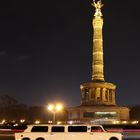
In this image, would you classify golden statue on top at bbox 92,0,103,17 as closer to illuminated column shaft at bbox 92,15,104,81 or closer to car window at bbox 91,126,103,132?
illuminated column shaft at bbox 92,15,104,81

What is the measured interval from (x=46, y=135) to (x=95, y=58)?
7004 cm

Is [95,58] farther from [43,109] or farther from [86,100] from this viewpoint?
[43,109]

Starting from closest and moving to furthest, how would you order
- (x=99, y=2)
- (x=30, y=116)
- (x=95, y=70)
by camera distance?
(x=95, y=70), (x=99, y=2), (x=30, y=116)

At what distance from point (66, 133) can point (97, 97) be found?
67.9m

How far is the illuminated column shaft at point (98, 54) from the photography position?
9456cm

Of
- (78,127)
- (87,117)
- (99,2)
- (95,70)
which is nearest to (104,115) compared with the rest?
(87,117)

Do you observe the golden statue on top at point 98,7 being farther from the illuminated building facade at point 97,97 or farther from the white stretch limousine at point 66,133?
the white stretch limousine at point 66,133

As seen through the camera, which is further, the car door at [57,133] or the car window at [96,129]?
the car window at [96,129]

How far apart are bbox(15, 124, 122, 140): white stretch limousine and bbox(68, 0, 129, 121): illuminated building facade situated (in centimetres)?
6101

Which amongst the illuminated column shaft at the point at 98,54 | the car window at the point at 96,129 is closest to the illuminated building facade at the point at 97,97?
the illuminated column shaft at the point at 98,54

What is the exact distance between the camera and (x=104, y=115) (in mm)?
88875

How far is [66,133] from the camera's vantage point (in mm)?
26172

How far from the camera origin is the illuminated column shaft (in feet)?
310

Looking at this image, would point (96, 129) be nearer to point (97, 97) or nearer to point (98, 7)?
point (97, 97)
